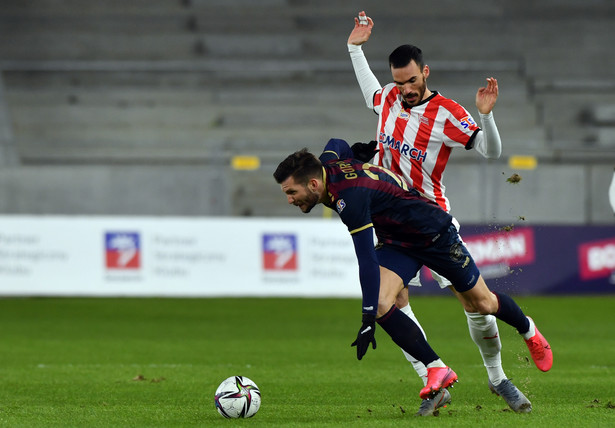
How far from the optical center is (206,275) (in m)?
15.9

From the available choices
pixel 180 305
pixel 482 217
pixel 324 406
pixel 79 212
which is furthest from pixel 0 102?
pixel 324 406

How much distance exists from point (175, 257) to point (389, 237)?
9.93m

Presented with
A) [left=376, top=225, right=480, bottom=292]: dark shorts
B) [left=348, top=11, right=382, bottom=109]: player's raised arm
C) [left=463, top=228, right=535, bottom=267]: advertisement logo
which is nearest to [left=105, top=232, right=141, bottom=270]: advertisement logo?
[left=463, top=228, right=535, bottom=267]: advertisement logo

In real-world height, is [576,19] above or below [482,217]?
above

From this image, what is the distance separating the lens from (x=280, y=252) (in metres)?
16.0

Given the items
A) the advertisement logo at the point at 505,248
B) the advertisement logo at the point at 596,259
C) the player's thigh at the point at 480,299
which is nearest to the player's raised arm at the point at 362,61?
the player's thigh at the point at 480,299

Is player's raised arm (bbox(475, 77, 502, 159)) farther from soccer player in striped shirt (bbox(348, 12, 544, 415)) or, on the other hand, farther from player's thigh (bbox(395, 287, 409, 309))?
player's thigh (bbox(395, 287, 409, 309))

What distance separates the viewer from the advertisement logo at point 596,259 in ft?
57.0

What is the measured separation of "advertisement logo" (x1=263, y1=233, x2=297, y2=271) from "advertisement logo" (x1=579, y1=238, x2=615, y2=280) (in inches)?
199

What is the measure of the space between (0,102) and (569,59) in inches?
512

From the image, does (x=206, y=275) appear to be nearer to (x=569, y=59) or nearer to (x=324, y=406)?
(x=324, y=406)

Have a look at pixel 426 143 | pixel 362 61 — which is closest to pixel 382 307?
pixel 426 143

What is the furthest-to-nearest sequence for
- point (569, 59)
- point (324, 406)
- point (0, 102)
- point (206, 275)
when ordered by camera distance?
point (569, 59)
point (0, 102)
point (206, 275)
point (324, 406)

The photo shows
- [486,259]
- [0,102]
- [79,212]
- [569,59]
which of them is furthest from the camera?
[569,59]
